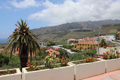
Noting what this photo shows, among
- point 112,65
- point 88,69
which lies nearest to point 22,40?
point 88,69

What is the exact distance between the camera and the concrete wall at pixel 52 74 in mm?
3808

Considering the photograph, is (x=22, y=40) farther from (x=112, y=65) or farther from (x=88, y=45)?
(x=88, y=45)

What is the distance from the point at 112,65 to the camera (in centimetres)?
617

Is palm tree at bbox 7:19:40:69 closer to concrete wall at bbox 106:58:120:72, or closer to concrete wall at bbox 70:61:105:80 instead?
concrete wall at bbox 70:61:105:80

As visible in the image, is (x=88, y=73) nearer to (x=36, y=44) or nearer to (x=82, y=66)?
(x=82, y=66)

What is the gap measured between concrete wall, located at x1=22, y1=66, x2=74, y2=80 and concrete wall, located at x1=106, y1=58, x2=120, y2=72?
2.39 meters

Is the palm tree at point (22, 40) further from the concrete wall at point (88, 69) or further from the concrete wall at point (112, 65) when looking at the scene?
the concrete wall at point (112, 65)

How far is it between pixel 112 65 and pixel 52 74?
146 inches

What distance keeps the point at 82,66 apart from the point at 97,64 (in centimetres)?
99

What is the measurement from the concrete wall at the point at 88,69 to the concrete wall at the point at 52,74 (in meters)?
0.30

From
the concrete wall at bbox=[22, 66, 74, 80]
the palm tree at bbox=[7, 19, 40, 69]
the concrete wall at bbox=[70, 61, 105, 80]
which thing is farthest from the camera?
the palm tree at bbox=[7, 19, 40, 69]

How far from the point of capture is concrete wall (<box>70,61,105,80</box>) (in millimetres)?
4828

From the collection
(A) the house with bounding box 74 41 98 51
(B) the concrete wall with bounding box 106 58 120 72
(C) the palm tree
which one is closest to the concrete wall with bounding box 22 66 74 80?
(B) the concrete wall with bounding box 106 58 120 72

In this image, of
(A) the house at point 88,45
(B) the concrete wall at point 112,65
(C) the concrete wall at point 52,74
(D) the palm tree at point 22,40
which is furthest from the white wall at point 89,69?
(A) the house at point 88,45
